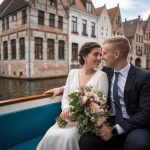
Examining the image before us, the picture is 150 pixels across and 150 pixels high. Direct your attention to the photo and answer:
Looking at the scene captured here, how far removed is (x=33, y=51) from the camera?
19.4 metres

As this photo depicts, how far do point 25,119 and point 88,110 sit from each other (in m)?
1.07

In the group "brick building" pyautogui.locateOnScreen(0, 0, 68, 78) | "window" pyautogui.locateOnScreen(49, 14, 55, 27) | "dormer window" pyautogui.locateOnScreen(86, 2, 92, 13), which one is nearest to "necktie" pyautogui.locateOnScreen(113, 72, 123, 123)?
"brick building" pyautogui.locateOnScreen(0, 0, 68, 78)

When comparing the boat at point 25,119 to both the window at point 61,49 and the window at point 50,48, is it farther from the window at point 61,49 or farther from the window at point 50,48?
the window at point 61,49

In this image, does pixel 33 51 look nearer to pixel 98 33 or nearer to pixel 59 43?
pixel 59 43

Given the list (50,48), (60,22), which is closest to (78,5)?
(60,22)

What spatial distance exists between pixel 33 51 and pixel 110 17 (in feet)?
49.4

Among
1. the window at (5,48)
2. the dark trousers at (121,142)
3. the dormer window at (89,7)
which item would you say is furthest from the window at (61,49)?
the dark trousers at (121,142)

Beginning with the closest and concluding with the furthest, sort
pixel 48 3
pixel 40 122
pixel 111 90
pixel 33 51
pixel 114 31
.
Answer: pixel 111 90
pixel 40 122
pixel 33 51
pixel 48 3
pixel 114 31

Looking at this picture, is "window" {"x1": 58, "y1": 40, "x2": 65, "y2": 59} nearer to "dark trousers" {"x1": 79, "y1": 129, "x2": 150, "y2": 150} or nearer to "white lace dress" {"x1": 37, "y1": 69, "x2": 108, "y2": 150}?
"white lace dress" {"x1": 37, "y1": 69, "x2": 108, "y2": 150}

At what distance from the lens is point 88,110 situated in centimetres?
202

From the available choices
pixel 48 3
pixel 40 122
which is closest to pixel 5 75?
pixel 48 3

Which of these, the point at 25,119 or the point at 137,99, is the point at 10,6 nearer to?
the point at 25,119

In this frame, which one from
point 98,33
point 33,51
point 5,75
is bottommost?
point 5,75

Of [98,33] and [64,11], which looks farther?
[98,33]
